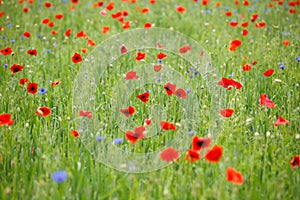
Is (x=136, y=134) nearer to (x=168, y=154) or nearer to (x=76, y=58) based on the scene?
(x=168, y=154)

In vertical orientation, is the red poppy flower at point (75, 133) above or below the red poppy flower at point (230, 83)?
below

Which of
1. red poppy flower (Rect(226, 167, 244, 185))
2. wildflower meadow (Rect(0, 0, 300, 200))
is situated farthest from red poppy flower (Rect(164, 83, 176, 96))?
red poppy flower (Rect(226, 167, 244, 185))

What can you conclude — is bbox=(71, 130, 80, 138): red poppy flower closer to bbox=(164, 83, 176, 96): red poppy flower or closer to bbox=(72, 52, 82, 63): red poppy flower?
bbox=(164, 83, 176, 96): red poppy flower

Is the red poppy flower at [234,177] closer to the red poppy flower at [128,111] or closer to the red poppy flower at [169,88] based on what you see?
the red poppy flower at [128,111]

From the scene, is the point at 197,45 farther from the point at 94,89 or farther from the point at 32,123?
the point at 32,123

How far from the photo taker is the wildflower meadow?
1809mm

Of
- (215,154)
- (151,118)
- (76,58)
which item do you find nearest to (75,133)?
(151,118)

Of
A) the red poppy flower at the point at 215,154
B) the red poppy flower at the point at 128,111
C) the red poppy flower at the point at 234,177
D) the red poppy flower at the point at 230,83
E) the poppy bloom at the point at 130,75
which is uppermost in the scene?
the poppy bloom at the point at 130,75

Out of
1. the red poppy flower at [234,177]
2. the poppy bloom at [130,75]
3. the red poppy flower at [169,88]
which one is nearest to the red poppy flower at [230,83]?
the red poppy flower at [169,88]

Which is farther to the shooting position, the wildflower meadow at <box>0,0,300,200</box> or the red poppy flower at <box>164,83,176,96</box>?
the red poppy flower at <box>164,83,176,96</box>

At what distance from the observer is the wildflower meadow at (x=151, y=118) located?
1809mm

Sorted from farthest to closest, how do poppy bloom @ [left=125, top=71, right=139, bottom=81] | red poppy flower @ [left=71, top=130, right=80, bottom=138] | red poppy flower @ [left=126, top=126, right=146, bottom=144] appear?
poppy bloom @ [left=125, top=71, right=139, bottom=81]
red poppy flower @ [left=71, top=130, right=80, bottom=138]
red poppy flower @ [left=126, top=126, right=146, bottom=144]

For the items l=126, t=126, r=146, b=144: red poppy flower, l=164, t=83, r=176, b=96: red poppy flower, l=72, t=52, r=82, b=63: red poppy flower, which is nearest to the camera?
l=126, t=126, r=146, b=144: red poppy flower

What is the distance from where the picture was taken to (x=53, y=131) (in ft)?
7.48
